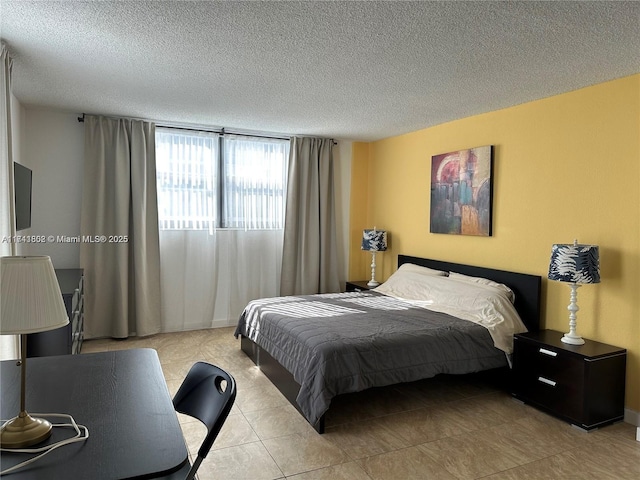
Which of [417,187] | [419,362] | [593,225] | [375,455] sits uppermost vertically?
[417,187]

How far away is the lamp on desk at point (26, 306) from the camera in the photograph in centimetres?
120

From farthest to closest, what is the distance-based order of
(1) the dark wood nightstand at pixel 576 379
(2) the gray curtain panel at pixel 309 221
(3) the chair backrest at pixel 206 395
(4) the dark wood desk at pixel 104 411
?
(2) the gray curtain panel at pixel 309 221
(1) the dark wood nightstand at pixel 576 379
(3) the chair backrest at pixel 206 395
(4) the dark wood desk at pixel 104 411

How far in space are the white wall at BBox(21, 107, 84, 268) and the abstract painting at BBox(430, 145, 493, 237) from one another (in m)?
3.82

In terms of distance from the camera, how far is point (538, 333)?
3576 mm

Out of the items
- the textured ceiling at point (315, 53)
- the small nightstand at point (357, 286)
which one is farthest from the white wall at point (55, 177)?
the small nightstand at point (357, 286)

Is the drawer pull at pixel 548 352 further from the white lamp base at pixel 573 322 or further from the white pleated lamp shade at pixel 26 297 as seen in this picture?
the white pleated lamp shade at pixel 26 297

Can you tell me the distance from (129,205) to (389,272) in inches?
126

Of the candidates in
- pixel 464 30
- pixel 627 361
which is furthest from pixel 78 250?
pixel 627 361

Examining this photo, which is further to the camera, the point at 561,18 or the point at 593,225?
the point at 593,225

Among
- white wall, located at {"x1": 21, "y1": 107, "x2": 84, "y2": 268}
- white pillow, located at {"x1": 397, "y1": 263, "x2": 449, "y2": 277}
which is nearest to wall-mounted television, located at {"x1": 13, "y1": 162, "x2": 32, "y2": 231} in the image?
white wall, located at {"x1": 21, "y1": 107, "x2": 84, "y2": 268}

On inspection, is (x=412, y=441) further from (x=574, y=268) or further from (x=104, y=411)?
(x=104, y=411)

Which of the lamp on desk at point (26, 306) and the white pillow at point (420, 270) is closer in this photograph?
the lamp on desk at point (26, 306)

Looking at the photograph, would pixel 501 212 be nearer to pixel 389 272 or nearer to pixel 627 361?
pixel 627 361

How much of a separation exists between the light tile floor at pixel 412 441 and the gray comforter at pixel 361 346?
0.89 feet
